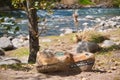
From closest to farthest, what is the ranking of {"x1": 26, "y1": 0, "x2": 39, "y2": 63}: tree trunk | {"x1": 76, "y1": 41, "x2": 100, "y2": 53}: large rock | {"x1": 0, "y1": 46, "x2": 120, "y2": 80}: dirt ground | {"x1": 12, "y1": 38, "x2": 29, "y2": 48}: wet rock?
1. {"x1": 0, "y1": 46, "x2": 120, "y2": 80}: dirt ground
2. {"x1": 26, "y1": 0, "x2": 39, "y2": 63}: tree trunk
3. {"x1": 76, "y1": 41, "x2": 100, "y2": 53}: large rock
4. {"x1": 12, "y1": 38, "x2": 29, "y2": 48}: wet rock

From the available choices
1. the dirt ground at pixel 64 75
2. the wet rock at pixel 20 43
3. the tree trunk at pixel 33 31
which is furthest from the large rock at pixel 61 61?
the wet rock at pixel 20 43

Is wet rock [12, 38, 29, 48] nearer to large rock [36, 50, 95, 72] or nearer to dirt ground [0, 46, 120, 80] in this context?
dirt ground [0, 46, 120, 80]

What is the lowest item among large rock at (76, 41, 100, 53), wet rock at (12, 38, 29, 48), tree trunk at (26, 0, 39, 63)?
wet rock at (12, 38, 29, 48)

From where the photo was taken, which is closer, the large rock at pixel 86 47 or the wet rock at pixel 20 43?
the large rock at pixel 86 47

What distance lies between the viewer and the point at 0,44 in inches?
651

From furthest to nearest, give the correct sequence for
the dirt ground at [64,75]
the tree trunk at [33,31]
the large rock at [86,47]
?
the large rock at [86,47] → the tree trunk at [33,31] → the dirt ground at [64,75]

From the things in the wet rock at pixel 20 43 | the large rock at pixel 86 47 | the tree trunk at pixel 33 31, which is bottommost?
the wet rock at pixel 20 43

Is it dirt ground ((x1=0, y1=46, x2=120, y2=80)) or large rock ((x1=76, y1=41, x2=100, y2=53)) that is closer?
dirt ground ((x1=0, y1=46, x2=120, y2=80))

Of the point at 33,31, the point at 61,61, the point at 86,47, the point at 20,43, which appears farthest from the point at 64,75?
the point at 20,43

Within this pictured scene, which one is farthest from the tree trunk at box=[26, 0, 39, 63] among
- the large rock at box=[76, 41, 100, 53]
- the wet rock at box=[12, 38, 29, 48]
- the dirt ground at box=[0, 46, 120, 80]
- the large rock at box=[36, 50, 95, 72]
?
the wet rock at box=[12, 38, 29, 48]

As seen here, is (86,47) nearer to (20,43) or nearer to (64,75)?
(64,75)

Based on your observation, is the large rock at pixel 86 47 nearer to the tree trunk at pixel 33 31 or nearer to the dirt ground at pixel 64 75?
the tree trunk at pixel 33 31

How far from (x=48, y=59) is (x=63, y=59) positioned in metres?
0.28

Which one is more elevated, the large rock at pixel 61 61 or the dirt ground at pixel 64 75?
the large rock at pixel 61 61
